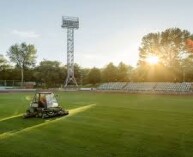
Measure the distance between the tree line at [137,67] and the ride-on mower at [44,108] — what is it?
186 feet

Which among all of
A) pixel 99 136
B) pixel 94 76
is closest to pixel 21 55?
pixel 94 76

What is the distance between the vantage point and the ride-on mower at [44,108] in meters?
21.0

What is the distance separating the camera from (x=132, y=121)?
18.4 m

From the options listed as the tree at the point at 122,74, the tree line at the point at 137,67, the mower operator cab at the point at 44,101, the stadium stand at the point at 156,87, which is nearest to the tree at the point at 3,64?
the tree line at the point at 137,67

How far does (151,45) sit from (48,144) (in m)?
74.8

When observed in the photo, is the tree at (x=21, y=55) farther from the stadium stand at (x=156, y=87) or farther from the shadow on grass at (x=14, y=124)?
the shadow on grass at (x=14, y=124)

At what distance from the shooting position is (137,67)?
283 ft

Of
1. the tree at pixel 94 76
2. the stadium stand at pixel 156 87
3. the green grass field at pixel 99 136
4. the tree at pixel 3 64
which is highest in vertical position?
the tree at pixel 3 64

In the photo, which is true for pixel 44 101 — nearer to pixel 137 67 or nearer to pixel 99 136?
pixel 99 136

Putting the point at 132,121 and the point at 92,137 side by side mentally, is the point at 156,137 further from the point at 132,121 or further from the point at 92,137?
the point at 132,121

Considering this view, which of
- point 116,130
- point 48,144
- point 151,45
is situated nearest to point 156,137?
point 116,130

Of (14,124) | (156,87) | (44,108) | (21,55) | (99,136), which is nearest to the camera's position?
(99,136)

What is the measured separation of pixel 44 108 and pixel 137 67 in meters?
66.4

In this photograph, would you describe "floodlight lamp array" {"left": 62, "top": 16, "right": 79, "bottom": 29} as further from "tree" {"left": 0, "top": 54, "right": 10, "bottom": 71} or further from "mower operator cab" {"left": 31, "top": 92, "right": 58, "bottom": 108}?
"mower operator cab" {"left": 31, "top": 92, "right": 58, "bottom": 108}
